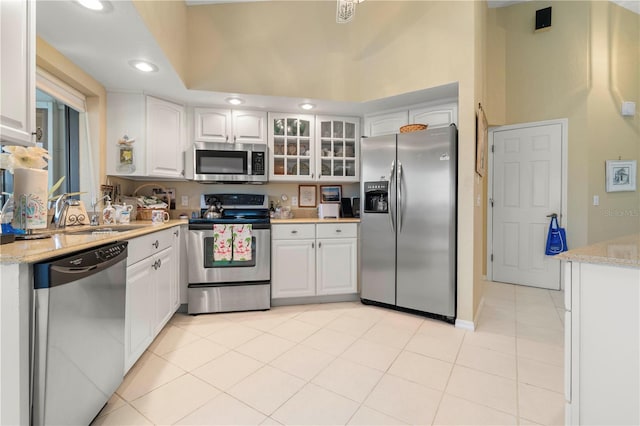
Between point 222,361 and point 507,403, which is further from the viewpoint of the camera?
point 222,361

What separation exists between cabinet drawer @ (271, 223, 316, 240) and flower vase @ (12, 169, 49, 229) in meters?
1.73

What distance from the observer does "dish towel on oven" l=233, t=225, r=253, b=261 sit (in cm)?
278

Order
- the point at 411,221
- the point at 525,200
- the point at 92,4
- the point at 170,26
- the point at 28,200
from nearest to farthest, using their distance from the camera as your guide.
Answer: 1. the point at 28,200
2. the point at 92,4
3. the point at 170,26
4. the point at 411,221
5. the point at 525,200

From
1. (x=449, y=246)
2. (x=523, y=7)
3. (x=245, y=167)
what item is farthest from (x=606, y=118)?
(x=245, y=167)

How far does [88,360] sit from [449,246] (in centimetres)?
247

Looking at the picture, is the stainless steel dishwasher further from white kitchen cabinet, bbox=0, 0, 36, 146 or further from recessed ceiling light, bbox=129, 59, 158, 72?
recessed ceiling light, bbox=129, 59, 158, 72

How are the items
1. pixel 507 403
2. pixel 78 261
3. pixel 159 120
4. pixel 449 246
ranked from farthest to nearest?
pixel 159 120, pixel 449 246, pixel 507 403, pixel 78 261

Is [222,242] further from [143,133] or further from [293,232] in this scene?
[143,133]

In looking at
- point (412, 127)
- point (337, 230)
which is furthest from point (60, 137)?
point (412, 127)

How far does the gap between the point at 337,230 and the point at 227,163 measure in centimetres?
134

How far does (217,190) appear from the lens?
3.40m

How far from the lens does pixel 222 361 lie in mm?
1957

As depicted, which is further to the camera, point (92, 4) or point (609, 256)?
point (92, 4)

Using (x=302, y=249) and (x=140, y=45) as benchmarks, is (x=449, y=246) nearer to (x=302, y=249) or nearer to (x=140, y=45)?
(x=302, y=249)
